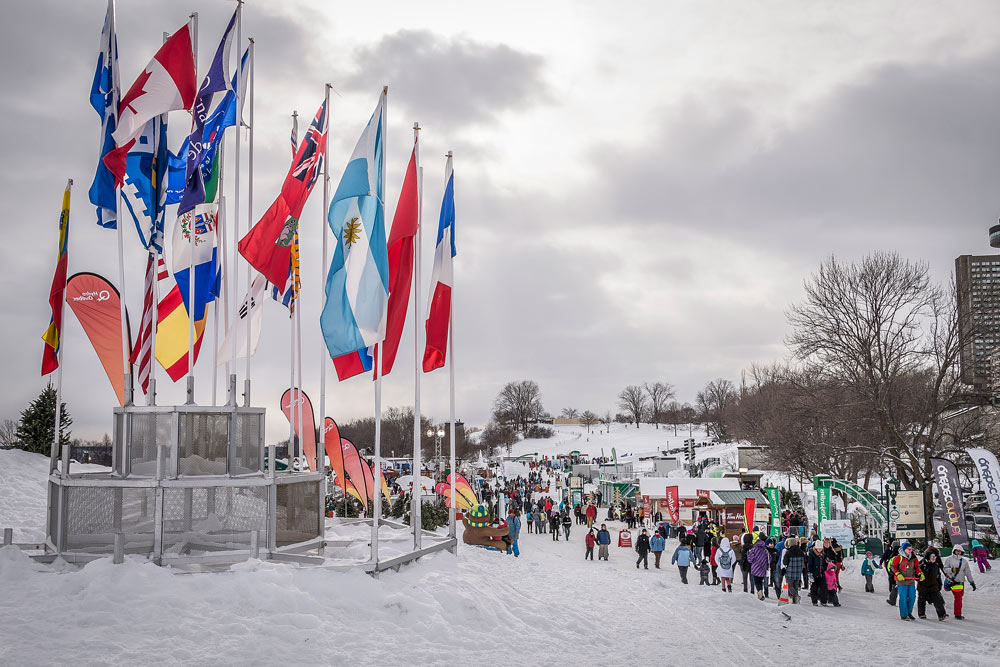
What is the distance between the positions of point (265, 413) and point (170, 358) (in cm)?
363

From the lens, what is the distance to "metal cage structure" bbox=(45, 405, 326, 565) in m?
11.3

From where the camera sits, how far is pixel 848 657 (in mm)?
10156

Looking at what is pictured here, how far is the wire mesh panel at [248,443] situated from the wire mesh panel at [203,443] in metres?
0.21

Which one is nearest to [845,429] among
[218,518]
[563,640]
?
[563,640]

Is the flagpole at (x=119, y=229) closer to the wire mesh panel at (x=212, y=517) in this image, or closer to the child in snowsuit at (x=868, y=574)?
the wire mesh panel at (x=212, y=517)

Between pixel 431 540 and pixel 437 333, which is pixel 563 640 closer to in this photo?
pixel 431 540

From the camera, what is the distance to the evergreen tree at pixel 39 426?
34875mm

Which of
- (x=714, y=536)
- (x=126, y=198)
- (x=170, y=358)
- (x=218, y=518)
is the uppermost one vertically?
(x=126, y=198)

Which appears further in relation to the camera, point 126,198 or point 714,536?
point 714,536

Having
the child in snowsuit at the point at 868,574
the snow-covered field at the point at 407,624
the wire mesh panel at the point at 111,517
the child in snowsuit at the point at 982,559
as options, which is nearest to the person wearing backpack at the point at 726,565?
the snow-covered field at the point at 407,624

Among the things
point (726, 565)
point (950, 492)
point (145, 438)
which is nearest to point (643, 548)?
point (726, 565)

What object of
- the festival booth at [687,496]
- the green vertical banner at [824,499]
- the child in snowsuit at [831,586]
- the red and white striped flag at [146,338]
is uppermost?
the red and white striped flag at [146,338]

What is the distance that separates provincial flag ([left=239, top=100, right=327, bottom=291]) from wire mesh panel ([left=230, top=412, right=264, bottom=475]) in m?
2.35

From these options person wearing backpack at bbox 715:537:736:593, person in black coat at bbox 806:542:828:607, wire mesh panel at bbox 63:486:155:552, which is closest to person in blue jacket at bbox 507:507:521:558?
person wearing backpack at bbox 715:537:736:593
